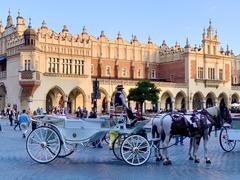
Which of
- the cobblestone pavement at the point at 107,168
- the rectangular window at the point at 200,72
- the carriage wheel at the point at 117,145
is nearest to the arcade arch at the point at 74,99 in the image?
the rectangular window at the point at 200,72

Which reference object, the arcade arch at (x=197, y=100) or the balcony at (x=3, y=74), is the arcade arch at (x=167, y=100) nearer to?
the arcade arch at (x=197, y=100)

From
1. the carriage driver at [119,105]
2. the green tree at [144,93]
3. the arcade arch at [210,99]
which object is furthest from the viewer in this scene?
the arcade arch at [210,99]

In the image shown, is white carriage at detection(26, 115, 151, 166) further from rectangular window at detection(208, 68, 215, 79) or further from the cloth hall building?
rectangular window at detection(208, 68, 215, 79)

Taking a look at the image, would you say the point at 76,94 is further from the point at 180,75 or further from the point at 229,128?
the point at 229,128

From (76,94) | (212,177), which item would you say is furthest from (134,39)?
(212,177)

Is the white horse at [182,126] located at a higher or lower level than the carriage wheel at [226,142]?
higher

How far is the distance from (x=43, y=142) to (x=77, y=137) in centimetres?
90

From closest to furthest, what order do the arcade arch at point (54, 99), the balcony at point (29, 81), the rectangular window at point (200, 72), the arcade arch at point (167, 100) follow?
1. the balcony at point (29, 81)
2. the arcade arch at point (54, 99)
3. the arcade arch at point (167, 100)
4. the rectangular window at point (200, 72)

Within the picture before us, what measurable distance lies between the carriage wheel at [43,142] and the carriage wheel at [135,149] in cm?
A: 170

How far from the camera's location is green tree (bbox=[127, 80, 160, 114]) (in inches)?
2049

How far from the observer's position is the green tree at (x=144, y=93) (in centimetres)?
5204

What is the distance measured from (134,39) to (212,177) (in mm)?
58590

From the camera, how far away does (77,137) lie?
12.1m

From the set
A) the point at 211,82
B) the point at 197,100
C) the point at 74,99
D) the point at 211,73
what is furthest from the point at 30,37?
the point at 211,73
